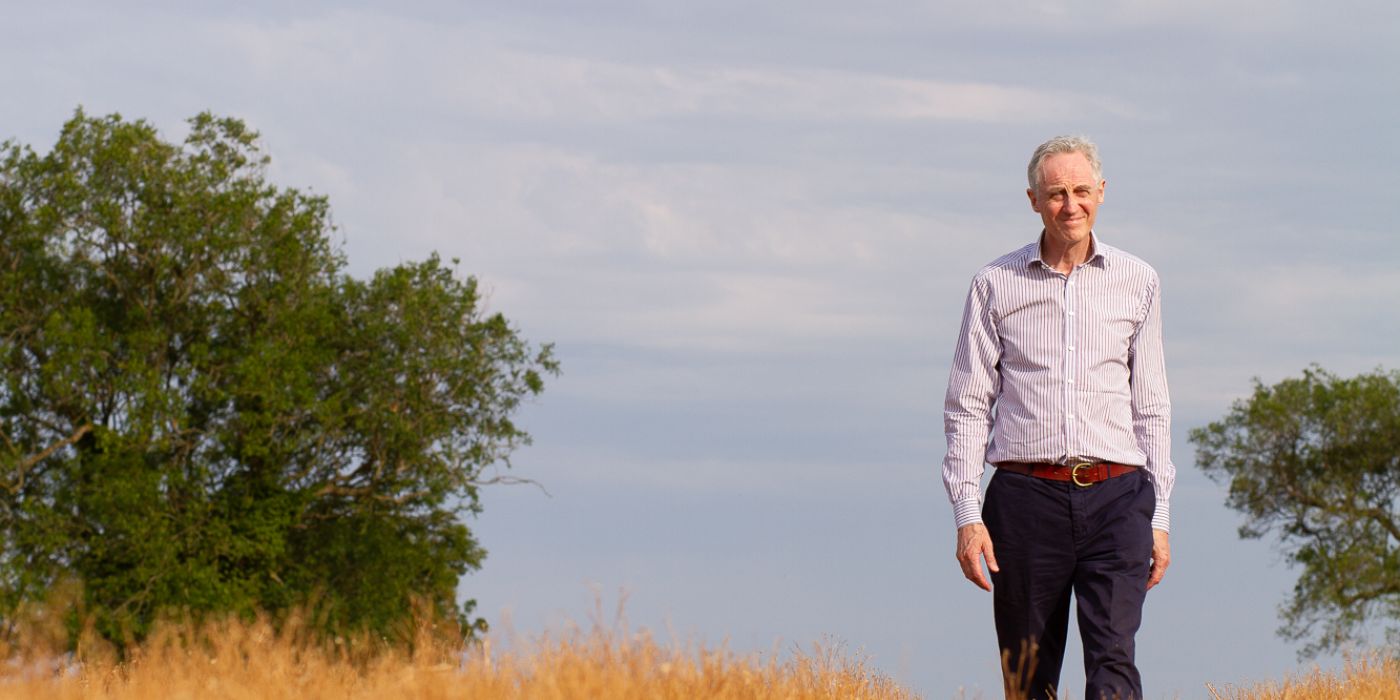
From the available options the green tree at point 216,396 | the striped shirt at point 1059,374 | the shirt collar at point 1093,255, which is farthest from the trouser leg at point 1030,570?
the green tree at point 216,396

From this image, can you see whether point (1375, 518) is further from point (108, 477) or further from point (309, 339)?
point (108, 477)

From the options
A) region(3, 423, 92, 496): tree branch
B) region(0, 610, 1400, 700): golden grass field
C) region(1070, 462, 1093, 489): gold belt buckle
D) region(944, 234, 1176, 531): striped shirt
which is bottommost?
region(0, 610, 1400, 700): golden grass field

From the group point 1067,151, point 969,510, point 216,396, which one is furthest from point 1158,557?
point 216,396

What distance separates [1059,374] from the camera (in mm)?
5699

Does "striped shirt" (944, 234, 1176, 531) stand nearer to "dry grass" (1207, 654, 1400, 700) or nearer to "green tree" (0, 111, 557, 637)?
"dry grass" (1207, 654, 1400, 700)

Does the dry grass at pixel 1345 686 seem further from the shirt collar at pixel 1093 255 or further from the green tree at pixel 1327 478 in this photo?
the green tree at pixel 1327 478

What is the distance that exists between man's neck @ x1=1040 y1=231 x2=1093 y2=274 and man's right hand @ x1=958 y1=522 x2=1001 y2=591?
3.64 ft

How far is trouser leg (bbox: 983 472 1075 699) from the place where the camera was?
564 centimetres

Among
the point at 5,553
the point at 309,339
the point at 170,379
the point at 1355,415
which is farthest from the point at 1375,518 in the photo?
the point at 5,553

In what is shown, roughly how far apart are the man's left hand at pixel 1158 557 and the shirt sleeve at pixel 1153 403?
0.04 metres

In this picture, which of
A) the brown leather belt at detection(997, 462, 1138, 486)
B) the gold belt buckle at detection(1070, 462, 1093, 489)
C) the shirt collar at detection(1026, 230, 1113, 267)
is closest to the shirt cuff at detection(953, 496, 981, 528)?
the brown leather belt at detection(997, 462, 1138, 486)

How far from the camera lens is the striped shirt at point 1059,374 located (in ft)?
18.6

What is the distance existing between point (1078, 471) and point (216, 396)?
20.8 meters

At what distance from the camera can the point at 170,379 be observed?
983 inches
